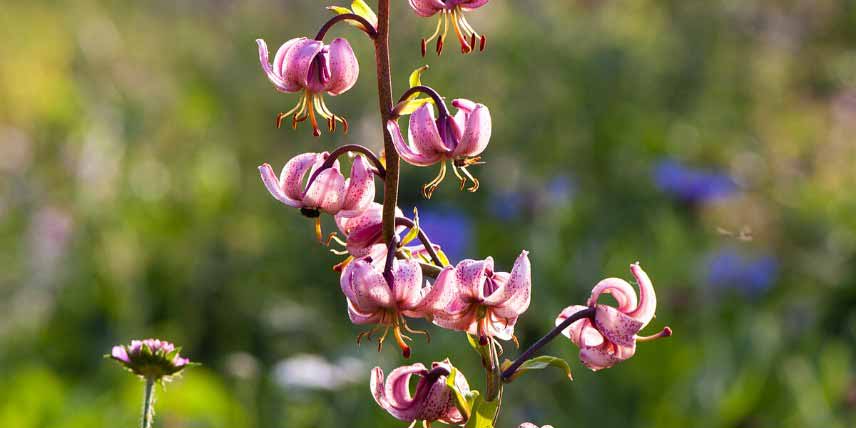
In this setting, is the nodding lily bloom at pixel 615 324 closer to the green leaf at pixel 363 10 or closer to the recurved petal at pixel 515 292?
the recurved petal at pixel 515 292

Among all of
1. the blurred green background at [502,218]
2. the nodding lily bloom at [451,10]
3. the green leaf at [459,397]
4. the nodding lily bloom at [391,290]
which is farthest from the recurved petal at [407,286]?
the blurred green background at [502,218]

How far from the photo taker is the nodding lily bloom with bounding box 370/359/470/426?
1.08 metres

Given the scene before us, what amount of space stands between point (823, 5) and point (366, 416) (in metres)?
6.38

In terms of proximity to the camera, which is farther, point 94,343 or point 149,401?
point 94,343

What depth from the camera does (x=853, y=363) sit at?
3.74m

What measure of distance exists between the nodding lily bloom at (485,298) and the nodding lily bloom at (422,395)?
6 centimetres

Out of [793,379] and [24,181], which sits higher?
[24,181]

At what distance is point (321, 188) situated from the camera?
3.42 ft

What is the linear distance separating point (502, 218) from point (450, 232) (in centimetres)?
42

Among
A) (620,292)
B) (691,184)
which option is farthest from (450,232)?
(620,292)

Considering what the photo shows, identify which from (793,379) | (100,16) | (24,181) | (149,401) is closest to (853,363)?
(793,379)

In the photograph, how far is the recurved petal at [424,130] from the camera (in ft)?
3.44

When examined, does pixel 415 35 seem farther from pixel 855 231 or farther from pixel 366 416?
pixel 366 416

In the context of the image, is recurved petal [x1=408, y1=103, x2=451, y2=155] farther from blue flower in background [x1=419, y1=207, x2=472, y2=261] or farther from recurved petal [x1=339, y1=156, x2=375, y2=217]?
blue flower in background [x1=419, y1=207, x2=472, y2=261]
